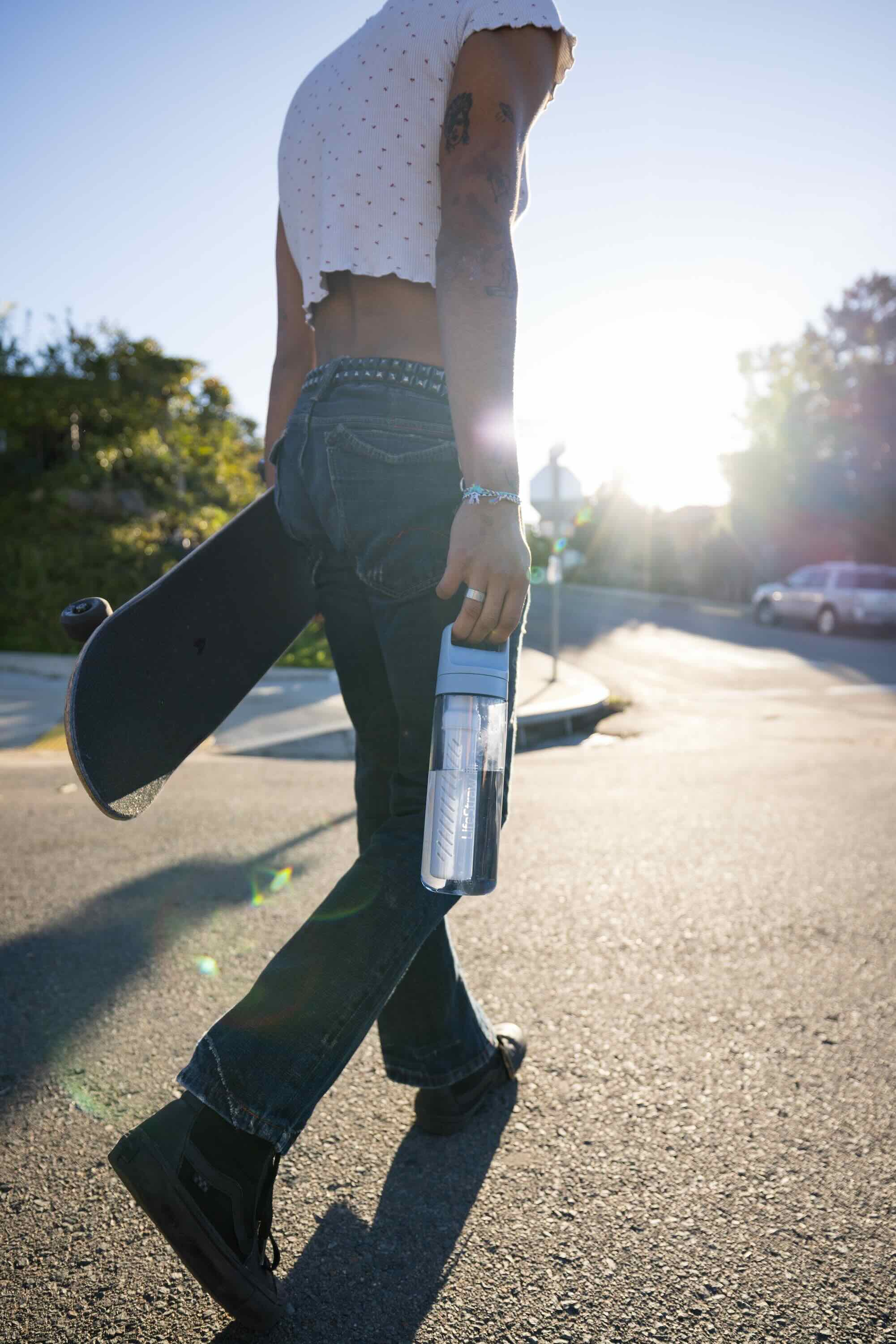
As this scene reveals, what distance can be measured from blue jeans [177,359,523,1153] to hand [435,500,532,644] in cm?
3

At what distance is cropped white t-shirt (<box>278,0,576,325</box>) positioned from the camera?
145 cm

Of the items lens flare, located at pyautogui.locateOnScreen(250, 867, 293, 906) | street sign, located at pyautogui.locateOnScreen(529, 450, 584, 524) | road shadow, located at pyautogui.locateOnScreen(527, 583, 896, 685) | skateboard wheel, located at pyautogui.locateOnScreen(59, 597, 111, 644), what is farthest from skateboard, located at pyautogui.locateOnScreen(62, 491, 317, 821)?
road shadow, located at pyautogui.locateOnScreen(527, 583, 896, 685)

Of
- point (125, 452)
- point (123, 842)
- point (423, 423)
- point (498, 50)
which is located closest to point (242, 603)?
point (423, 423)

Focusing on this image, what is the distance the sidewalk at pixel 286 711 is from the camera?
6215mm

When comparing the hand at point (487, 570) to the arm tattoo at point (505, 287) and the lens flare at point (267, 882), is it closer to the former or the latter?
the arm tattoo at point (505, 287)

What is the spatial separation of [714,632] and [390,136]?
18866 mm

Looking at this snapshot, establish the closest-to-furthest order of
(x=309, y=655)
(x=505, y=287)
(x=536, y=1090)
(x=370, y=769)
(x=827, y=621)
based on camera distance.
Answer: (x=505, y=287) < (x=370, y=769) < (x=536, y=1090) < (x=309, y=655) < (x=827, y=621)

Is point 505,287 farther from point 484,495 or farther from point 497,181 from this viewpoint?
point 484,495

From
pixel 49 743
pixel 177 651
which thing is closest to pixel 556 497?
pixel 49 743

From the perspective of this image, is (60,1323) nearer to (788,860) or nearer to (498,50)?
(498,50)

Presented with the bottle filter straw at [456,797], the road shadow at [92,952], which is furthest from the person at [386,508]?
the road shadow at [92,952]

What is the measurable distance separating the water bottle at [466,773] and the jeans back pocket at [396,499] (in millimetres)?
183

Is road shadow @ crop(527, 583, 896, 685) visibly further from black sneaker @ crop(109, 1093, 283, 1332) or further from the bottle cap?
black sneaker @ crop(109, 1093, 283, 1332)

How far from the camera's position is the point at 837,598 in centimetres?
1969
